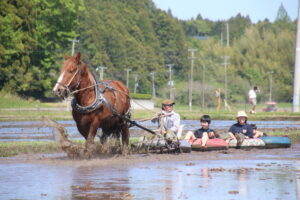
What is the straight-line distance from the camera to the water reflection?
1195cm

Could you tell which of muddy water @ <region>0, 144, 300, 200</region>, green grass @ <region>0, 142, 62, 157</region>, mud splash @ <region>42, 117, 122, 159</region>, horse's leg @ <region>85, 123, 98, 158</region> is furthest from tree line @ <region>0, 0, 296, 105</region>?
muddy water @ <region>0, 144, 300, 200</region>

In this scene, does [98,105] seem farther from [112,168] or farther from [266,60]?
[266,60]

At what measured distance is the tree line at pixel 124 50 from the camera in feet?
219

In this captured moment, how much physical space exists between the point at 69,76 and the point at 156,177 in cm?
440

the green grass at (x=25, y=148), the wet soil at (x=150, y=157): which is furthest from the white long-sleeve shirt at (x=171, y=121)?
the green grass at (x=25, y=148)

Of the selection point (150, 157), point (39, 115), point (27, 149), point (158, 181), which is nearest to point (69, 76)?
point (150, 157)

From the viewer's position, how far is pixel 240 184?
1307cm

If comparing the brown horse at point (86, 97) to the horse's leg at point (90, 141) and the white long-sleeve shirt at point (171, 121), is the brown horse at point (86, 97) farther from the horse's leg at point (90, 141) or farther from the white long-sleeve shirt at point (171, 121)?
the white long-sleeve shirt at point (171, 121)

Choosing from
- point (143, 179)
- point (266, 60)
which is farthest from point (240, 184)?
point (266, 60)

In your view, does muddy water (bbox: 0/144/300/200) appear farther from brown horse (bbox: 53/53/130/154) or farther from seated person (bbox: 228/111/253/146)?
seated person (bbox: 228/111/253/146)

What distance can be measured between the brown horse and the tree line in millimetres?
42462

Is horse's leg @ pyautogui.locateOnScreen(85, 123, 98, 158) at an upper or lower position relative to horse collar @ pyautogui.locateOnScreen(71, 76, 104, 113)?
lower

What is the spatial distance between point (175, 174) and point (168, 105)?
562 centimetres

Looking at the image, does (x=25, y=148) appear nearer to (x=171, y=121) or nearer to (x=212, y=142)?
(x=171, y=121)
